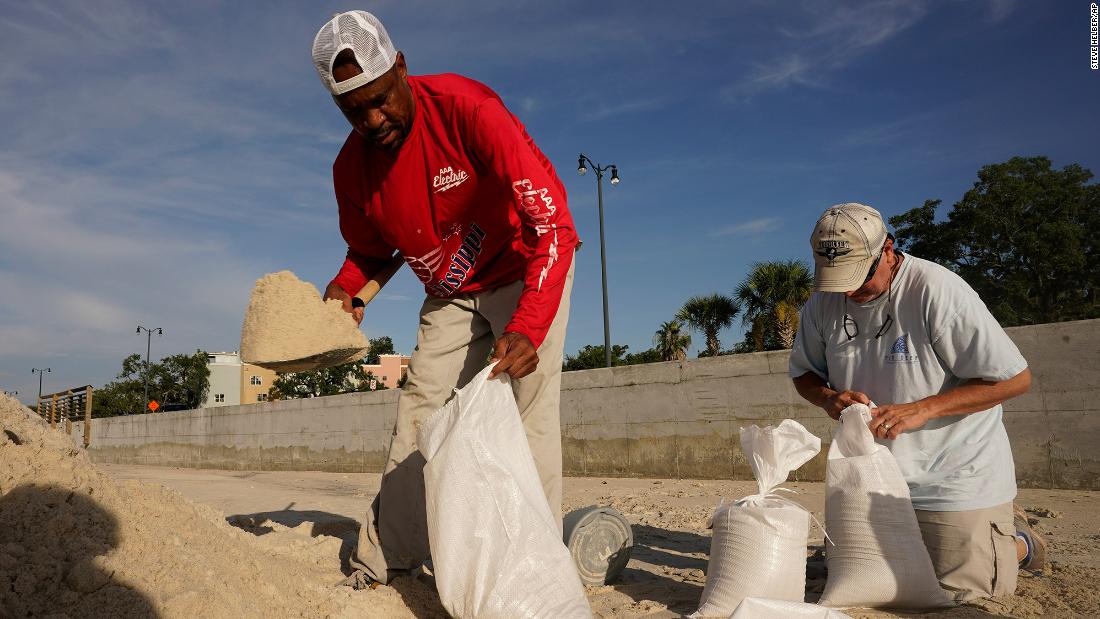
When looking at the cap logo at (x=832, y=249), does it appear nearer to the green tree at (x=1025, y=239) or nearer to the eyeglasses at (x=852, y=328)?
the eyeglasses at (x=852, y=328)

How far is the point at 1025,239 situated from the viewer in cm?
2816

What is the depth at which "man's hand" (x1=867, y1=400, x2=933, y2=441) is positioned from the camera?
93.0 inches

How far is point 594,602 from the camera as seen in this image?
256 cm

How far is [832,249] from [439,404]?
4.98 ft

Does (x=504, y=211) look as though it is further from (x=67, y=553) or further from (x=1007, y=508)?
(x=1007, y=508)

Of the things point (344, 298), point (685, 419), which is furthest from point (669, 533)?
point (685, 419)

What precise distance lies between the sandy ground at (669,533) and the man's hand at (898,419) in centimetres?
58

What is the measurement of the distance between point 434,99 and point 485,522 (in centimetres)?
140

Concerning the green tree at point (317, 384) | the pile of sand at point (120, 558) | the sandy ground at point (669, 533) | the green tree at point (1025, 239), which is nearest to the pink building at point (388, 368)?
the green tree at point (317, 384)

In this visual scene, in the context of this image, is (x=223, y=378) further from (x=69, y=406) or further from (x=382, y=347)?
(x=69, y=406)

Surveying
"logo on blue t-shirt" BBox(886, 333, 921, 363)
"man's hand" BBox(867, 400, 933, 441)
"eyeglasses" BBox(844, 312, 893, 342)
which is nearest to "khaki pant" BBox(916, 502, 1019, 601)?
"man's hand" BBox(867, 400, 933, 441)

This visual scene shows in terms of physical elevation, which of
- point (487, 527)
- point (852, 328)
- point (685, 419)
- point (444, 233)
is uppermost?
point (444, 233)

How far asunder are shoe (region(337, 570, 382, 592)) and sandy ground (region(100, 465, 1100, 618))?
0.08 m

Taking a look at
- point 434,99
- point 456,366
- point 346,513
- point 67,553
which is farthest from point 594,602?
point 346,513
